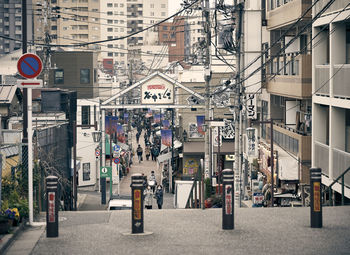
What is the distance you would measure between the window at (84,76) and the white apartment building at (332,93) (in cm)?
3625

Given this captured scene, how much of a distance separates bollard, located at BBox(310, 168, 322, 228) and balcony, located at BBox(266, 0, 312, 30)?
13581 mm

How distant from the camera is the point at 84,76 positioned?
5625cm

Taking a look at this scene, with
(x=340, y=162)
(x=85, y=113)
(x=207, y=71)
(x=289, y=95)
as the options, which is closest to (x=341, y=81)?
(x=340, y=162)

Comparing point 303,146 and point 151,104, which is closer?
point 303,146

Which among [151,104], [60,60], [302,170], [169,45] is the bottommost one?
[302,170]

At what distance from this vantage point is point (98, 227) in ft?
38.5

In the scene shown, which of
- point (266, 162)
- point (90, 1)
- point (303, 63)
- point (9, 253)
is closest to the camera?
point (9, 253)

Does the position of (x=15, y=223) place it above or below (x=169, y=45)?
below

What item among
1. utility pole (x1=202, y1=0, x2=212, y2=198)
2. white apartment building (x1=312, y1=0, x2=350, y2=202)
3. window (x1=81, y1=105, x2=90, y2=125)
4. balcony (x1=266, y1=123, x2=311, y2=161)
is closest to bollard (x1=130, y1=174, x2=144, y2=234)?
white apartment building (x1=312, y1=0, x2=350, y2=202)

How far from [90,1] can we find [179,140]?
94657 mm

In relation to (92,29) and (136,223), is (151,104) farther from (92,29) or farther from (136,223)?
(92,29)

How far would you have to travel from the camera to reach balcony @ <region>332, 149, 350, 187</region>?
1839cm

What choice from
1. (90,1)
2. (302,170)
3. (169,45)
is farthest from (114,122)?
(169,45)

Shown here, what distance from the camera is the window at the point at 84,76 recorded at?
184 ft
